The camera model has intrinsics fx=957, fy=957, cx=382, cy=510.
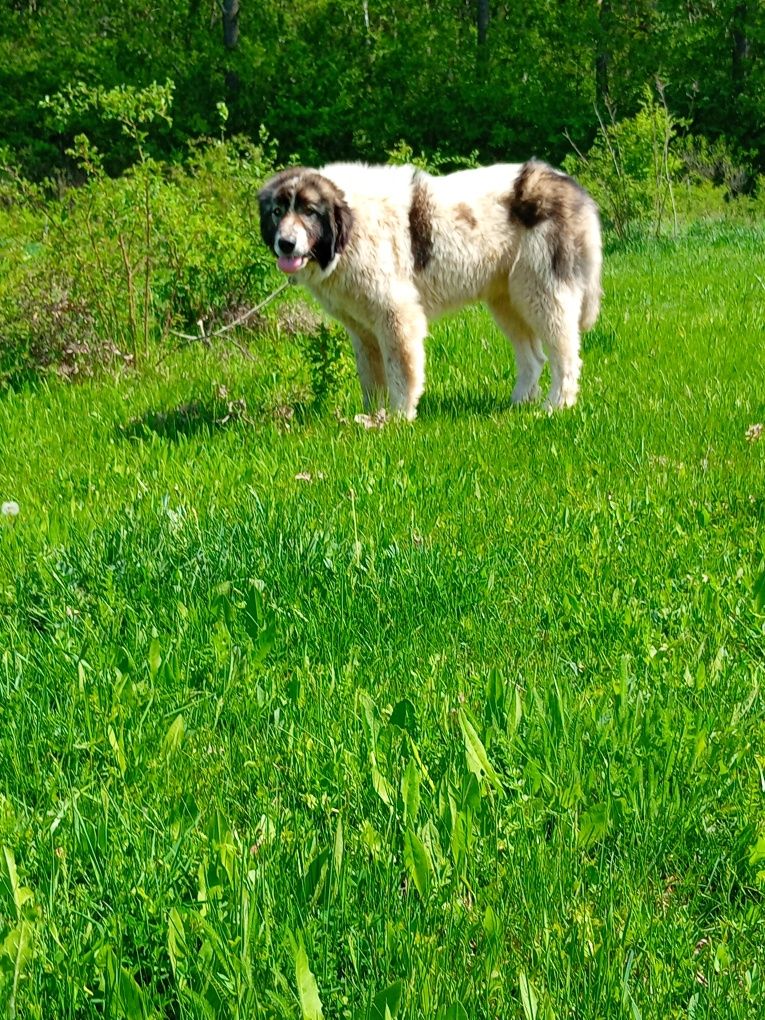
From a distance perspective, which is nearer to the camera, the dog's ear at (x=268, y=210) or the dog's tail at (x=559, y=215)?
the dog's ear at (x=268, y=210)

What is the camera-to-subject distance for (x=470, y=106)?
94.0 feet

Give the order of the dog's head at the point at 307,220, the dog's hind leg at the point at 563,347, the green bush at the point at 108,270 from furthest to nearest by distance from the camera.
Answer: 1. the green bush at the point at 108,270
2. the dog's hind leg at the point at 563,347
3. the dog's head at the point at 307,220

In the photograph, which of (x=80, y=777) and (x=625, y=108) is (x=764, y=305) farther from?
(x=625, y=108)

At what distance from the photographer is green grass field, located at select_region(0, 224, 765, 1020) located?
167 cm

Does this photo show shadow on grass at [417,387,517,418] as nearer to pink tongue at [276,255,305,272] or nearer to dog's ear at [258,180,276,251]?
pink tongue at [276,255,305,272]

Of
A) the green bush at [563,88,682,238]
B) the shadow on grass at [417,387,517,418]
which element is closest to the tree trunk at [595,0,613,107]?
the green bush at [563,88,682,238]

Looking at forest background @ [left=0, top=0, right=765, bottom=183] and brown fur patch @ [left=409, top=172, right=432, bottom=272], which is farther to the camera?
forest background @ [left=0, top=0, right=765, bottom=183]

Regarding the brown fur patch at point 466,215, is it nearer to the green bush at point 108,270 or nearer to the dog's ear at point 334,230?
the dog's ear at point 334,230

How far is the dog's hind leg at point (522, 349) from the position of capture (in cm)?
681

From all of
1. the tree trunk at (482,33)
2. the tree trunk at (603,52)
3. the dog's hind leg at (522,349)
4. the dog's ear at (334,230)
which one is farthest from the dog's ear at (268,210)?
the tree trunk at (482,33)

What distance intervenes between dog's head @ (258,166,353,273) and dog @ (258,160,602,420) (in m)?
0.01

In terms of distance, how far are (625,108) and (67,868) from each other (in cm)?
3080

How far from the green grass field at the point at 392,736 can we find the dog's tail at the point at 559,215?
1.97 metres

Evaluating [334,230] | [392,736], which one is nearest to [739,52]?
[334,230]
